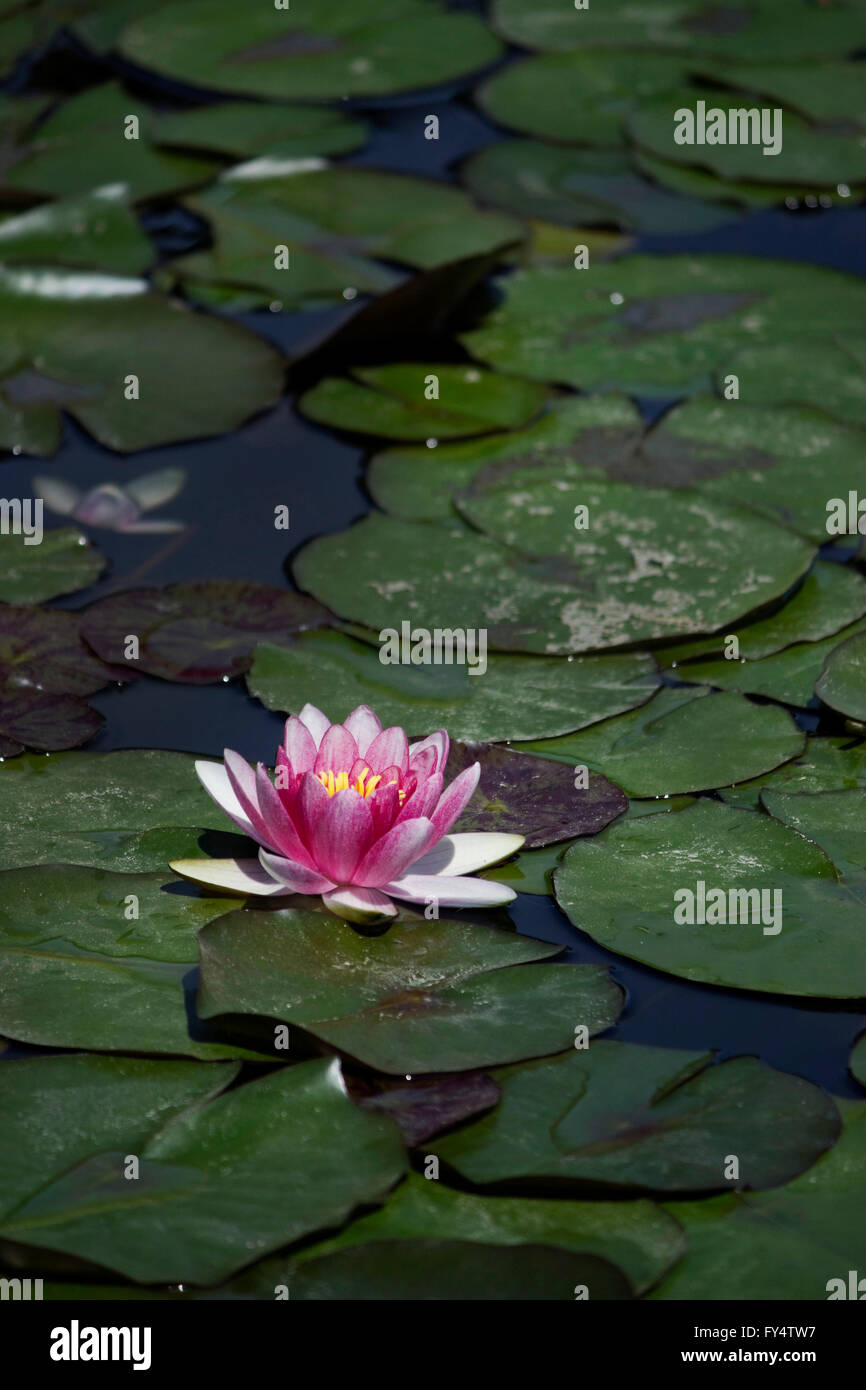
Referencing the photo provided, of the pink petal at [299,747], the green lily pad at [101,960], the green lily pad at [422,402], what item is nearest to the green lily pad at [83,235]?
the green lily pad at [422,402]

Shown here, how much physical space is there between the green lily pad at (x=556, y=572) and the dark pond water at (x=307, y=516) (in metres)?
0.23

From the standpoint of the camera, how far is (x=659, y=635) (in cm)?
322

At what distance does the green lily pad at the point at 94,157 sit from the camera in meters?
5.35

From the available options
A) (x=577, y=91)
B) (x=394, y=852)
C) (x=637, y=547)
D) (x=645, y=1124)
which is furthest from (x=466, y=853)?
(x=577, y=91)

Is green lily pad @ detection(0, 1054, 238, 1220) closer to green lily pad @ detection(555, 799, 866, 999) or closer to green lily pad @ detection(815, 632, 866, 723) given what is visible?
green lily pad @ detection(555, 799, 866, 999)

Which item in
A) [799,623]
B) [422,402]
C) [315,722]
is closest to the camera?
[315,722]

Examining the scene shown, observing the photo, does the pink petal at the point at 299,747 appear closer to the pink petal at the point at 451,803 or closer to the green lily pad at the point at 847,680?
the pink petal at the point at 451,803

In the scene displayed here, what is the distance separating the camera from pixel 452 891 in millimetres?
2432

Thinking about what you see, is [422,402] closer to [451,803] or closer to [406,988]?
[451,803]

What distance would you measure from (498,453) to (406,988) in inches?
82.7

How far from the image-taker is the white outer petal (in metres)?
2.49

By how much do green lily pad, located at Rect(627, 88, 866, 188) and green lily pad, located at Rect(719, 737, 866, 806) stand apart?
3192 millimetres

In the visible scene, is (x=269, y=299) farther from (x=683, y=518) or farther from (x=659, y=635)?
(x=659, y=635)

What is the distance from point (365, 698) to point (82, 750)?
0.61m
